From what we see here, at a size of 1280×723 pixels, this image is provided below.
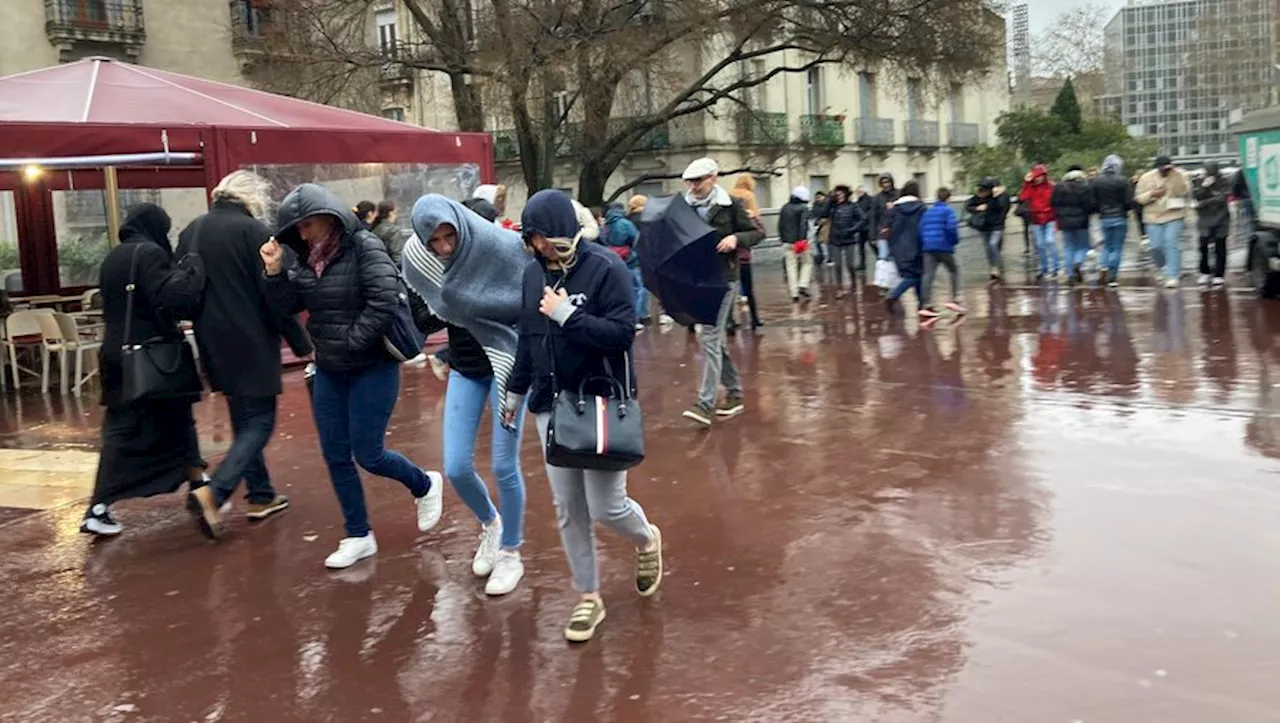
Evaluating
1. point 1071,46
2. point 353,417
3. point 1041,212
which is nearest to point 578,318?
point 353,417

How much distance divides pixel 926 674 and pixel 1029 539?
1.52m

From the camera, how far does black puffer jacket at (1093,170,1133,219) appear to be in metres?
14.8

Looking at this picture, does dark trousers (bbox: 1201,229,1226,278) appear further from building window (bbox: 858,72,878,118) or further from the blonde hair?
building window (bbox: 858,72,878,118)

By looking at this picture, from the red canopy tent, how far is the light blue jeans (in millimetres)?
8234

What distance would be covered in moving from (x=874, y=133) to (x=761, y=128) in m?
12.2

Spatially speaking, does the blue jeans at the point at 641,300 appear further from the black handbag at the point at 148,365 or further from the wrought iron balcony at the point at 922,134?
the wrought iron balcony at the point at 922,134

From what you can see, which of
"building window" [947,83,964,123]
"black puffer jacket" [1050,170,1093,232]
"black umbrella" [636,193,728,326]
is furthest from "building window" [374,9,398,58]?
"black umbrella" [636,193,728,326]

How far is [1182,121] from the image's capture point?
92250 millimetres

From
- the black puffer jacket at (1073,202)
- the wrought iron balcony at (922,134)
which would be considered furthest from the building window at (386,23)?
the black puffer jacket at (1073,202)

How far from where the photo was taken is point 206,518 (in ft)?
19.4

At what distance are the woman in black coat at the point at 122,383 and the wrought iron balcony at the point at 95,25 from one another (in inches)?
1065

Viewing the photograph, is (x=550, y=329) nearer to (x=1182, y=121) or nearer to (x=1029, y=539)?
(x=1029, y=539)

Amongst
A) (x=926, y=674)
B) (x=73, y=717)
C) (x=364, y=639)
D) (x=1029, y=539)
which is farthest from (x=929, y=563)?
(x=73, y=717)

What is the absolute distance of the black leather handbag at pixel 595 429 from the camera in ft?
13.5
